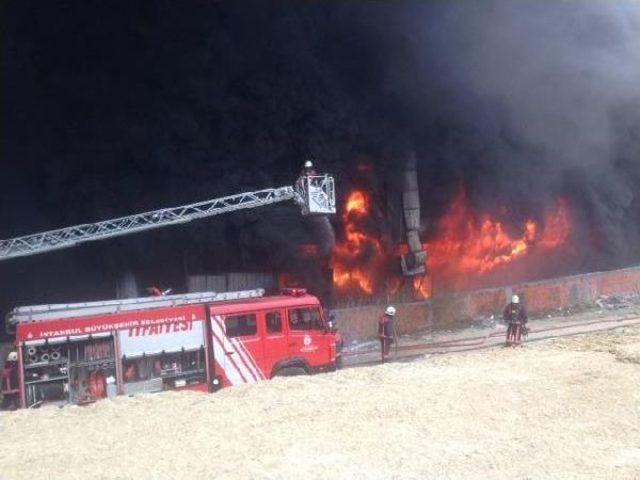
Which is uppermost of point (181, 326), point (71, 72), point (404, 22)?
point (404, 22)

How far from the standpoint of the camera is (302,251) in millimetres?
24859

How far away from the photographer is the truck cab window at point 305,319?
13491mm

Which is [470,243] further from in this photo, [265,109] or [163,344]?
[163,344]

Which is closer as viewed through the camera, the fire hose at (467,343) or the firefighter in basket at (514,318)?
the firefighter in basket at (514,318)

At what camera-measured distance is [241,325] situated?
42.6 feet

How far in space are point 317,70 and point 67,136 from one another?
10.7 m

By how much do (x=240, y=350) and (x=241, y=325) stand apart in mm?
504

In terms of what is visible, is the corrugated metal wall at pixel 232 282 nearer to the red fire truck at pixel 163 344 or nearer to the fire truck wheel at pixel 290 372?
the red fire truck at pixel 163 344

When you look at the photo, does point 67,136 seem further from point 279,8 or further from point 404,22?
point 404,22

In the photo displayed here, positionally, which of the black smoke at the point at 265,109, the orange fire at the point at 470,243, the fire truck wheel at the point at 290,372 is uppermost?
the black smoke at the point at 265,109

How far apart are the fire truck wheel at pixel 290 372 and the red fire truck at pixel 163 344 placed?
21 millimetres

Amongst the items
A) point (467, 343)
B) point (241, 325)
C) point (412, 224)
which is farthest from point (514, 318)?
point (412, 224)

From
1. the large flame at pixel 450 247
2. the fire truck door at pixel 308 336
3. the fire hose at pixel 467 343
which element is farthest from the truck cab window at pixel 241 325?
the large flame at pixel 450 247

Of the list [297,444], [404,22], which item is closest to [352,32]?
[404,22]
